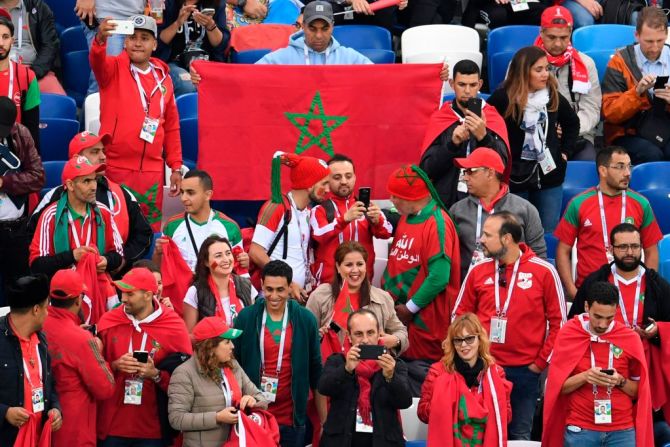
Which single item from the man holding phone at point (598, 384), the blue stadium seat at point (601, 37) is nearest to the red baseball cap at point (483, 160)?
the man holding phone at point (598, 384)

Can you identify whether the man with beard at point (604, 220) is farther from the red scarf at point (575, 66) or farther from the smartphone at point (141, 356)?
the smartphone at point (141, 356)

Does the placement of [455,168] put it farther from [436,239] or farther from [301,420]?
[301,420]

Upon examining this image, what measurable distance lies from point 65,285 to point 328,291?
162 centimetres

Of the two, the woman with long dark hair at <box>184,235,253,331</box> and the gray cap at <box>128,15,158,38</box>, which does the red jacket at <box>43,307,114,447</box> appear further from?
the gray cap at <box>128,15,158,38</box>

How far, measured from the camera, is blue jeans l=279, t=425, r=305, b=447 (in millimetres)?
8883

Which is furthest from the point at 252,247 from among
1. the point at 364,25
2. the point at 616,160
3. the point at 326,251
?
the point at 364,25

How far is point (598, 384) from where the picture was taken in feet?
28.1

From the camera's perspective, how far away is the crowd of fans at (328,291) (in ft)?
27.7

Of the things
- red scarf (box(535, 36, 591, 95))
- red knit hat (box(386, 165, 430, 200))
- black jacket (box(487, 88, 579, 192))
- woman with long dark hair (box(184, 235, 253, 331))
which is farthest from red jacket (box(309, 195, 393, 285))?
red scarf (box(535, 36, 591, 95))

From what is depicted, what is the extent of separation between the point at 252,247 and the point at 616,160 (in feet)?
7.91

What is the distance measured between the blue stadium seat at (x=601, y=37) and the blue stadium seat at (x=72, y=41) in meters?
4.13

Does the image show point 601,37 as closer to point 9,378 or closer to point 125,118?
point 125,118

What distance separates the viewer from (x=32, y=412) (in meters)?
8.11

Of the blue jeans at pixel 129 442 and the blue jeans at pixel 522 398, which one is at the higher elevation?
the blue jeans at pixel 522 398
